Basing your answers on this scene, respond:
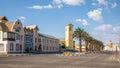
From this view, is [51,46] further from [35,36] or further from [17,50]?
[17,50]

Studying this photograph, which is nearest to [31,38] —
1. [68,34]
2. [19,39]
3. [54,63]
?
[19,39]

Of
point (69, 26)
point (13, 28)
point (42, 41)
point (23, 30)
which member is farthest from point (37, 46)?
point (69, 26)

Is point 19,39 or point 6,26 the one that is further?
point 19,39

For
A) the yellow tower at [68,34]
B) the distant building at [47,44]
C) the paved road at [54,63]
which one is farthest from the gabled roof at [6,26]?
the yellow tower at [68,34]

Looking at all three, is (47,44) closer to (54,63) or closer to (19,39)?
(19,39)

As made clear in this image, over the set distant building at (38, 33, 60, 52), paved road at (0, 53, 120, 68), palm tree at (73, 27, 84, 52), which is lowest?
paved road at (0, 53, 120, 68)

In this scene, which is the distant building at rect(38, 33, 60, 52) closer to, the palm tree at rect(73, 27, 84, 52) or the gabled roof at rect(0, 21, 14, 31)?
the palm tree at rect(73, 27, 84, 52)

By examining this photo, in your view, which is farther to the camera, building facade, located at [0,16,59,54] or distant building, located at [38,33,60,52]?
distant building, located at [38,33,60,52]

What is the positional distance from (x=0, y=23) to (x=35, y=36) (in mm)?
24250

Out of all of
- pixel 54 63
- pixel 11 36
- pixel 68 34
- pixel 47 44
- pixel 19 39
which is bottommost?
pixel 54 63

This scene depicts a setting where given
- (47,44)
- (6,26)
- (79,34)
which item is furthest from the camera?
(79,34)

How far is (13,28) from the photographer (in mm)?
82375

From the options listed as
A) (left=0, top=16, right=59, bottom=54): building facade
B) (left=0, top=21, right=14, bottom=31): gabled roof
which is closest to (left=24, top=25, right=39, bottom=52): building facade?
(left=0, top=16, right=59, bottom=54): building facade

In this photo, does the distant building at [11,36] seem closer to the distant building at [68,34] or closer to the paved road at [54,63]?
the paved road at [54,63]
